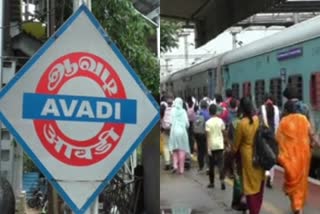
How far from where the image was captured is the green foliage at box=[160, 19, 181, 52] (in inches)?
743

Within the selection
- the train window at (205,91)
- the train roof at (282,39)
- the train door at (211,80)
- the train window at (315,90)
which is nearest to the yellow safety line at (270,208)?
the train window at (315,90)

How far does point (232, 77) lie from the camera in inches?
710

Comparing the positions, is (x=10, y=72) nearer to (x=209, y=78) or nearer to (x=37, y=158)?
(x=37, y=158)

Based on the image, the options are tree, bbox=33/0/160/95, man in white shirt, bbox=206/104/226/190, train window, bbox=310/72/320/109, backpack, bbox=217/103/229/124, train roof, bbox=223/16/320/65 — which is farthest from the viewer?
backpack, bbox=217/103/229/124

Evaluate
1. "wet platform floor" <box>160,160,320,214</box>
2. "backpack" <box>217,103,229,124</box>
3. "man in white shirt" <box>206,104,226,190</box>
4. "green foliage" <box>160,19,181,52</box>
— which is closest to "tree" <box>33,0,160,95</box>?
"wet platform floor" <box>160,160,320,214</box>

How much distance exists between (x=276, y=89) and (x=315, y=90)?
7.92ft

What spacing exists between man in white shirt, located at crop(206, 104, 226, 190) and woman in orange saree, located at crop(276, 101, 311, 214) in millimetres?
2954

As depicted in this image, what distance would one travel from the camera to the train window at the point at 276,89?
13494mm

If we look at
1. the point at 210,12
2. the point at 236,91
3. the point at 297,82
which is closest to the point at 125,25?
the point at 297,82

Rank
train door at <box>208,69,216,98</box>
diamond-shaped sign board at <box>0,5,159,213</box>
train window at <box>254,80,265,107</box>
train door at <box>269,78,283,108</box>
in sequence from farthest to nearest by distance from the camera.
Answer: train door at <box>208,69,216,98</box> → train window at <box>254,80,265,107</box> → train door at <box>269,78,283,108</box> → diamond-shaped sign board at <box>0,5,159,213</box>

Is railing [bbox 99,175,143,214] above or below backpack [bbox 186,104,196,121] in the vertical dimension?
below

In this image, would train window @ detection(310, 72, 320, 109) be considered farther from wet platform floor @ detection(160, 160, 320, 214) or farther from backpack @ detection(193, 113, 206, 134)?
backpack @ detection(193, 113, 206, 134)

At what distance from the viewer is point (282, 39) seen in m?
13.5

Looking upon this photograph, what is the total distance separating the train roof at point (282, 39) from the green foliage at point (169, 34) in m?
1.98
